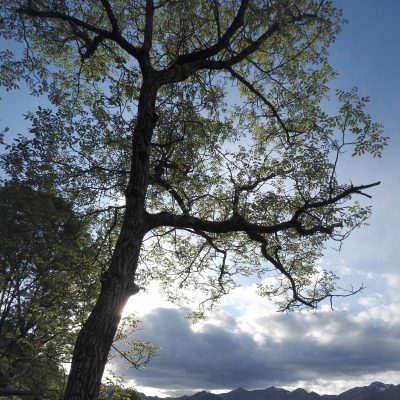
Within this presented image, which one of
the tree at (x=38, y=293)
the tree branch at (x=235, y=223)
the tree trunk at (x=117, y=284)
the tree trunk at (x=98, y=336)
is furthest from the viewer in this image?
the tree at (x=38, y=293)

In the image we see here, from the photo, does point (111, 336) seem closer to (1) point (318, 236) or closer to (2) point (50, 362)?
(1) point (318, 236)

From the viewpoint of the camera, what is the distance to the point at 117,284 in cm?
988

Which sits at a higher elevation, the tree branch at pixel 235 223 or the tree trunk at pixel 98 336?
the tree branch at pixel 235 223

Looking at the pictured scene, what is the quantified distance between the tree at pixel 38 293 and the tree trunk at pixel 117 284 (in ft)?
19.2

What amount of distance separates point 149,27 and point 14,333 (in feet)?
73.0

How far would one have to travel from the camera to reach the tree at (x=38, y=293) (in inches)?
671

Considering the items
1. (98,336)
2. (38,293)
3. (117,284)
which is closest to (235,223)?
(117,284)

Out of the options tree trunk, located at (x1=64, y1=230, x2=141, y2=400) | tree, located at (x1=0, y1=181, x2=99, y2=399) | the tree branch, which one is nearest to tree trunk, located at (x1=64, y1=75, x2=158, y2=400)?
tree trunk, located at (x1=64, y1=230, x2=141, y2=400)

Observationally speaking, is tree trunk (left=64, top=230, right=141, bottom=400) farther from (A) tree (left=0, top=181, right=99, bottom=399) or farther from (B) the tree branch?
(A) tree (left=0, top=181, right=99, bottom=399)

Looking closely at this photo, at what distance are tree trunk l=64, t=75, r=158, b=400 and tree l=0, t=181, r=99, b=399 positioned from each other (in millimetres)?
5859

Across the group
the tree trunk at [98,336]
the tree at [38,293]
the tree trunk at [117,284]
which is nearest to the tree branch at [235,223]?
the tree trunk at [117,284]

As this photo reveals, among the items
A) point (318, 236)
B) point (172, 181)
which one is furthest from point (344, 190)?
point (172, 181)

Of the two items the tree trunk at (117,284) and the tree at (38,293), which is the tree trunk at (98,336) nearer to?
the tree trunk at (117,284)

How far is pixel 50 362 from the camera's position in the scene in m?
24.1
